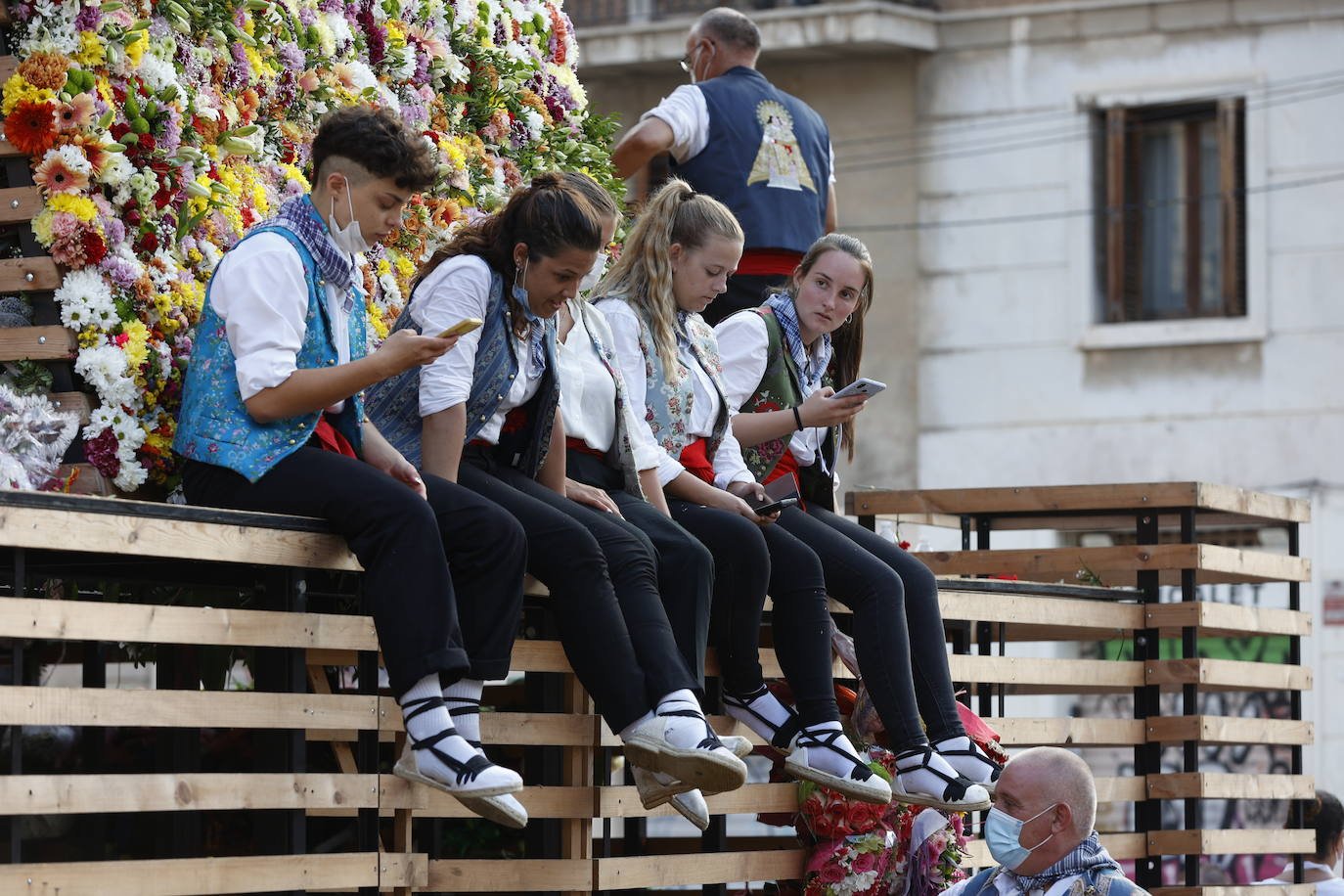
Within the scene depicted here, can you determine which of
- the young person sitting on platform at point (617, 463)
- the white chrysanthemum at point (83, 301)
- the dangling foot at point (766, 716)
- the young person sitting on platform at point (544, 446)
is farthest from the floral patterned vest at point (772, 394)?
the white chrysanthemum at point (83, 301)

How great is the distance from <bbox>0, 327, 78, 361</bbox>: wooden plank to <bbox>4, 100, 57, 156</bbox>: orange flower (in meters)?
0.50

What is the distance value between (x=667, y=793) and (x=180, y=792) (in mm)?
1331

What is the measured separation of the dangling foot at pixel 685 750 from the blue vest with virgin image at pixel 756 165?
3.18 meters

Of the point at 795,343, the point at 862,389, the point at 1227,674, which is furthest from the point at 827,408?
the point at 1227,674

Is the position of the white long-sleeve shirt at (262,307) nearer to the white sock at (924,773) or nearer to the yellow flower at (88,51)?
the yellow flower at (88,51)

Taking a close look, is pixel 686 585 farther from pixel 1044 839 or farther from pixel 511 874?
pixel 1044 839

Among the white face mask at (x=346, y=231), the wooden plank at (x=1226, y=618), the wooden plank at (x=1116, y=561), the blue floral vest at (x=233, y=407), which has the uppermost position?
the white face mask at (x=346, y=231)

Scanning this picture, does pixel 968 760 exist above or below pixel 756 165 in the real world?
below

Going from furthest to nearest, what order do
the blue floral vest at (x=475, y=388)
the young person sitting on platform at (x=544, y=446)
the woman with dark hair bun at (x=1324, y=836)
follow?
the woman with dark hair bun at (x=1324, y=836), the blue floral vest at (x=475, y=388), the young person sitting on platform at (x=544, y=446)

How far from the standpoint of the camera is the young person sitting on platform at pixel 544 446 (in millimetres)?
5855

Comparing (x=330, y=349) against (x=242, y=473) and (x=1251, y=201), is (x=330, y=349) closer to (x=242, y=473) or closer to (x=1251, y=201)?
(x=242, y=473)

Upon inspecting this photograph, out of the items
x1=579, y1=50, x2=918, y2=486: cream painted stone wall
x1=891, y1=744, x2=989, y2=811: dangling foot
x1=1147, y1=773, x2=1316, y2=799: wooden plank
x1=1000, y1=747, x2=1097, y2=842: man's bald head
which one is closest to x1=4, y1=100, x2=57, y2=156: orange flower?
x1=891, y1=744, x2=989, y2=811: dangling foot

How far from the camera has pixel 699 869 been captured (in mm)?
6887

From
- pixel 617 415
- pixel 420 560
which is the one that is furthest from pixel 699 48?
pixel 420 560
